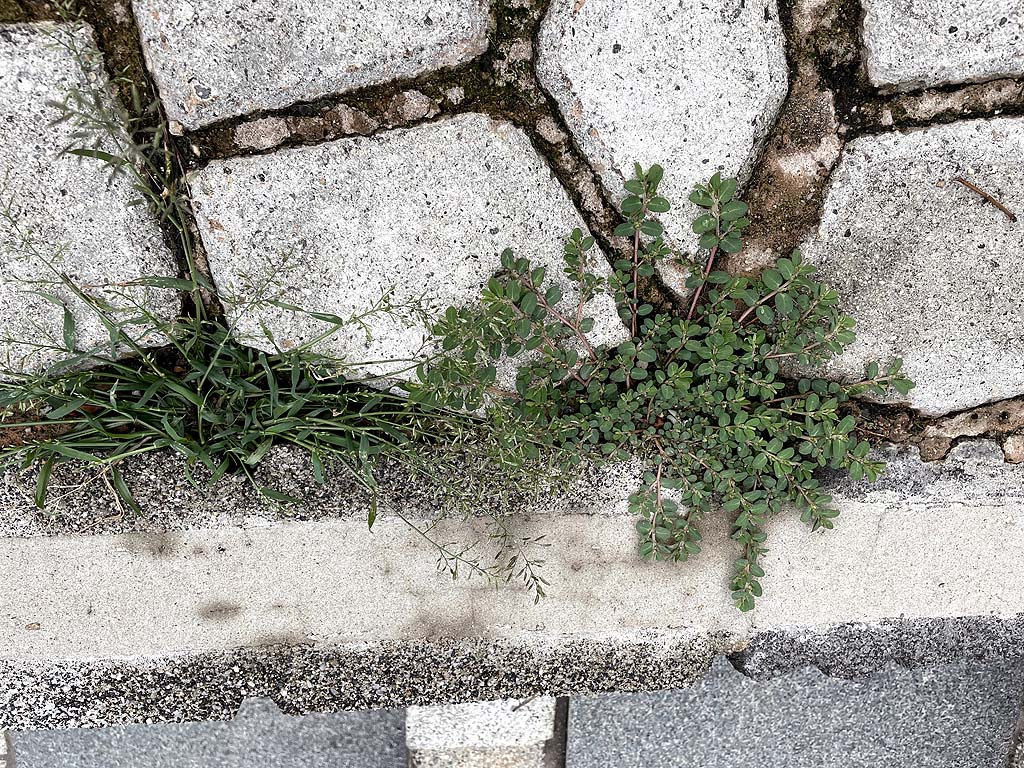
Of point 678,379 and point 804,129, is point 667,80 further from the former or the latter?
point 678,379

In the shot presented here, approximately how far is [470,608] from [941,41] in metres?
1.50

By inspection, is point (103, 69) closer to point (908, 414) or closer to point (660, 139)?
point (660, 139)


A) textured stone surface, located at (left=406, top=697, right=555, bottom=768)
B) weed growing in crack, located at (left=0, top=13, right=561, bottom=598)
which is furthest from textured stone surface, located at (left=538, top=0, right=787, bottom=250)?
textured stone surface, located at (left=406, top=697, right=555, bottom=768)

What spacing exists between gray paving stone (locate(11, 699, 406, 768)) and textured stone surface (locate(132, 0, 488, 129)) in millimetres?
1697

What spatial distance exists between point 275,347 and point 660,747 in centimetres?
168

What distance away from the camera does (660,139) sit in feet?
4.38

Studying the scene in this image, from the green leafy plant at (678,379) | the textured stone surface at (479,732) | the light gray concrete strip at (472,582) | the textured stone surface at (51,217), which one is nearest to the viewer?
the textured stone surface at (51,217)

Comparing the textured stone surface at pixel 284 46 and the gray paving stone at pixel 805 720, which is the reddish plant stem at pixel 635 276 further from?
the gray paving stone at pixel 805 720

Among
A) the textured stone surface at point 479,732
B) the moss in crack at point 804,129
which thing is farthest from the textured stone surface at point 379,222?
the textured stone surface at point 479,732

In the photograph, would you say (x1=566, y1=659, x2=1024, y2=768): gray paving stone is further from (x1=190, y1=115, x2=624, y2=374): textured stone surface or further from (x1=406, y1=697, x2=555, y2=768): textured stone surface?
(x1=190, y1=115, x2=624, y2=374): textured stone surface

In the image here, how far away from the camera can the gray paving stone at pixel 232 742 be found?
2.05 meters

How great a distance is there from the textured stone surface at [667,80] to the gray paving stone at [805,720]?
1479 mm

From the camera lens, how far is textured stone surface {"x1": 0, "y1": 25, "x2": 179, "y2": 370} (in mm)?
1209

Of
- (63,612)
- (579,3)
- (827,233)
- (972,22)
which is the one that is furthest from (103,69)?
(972,22)
